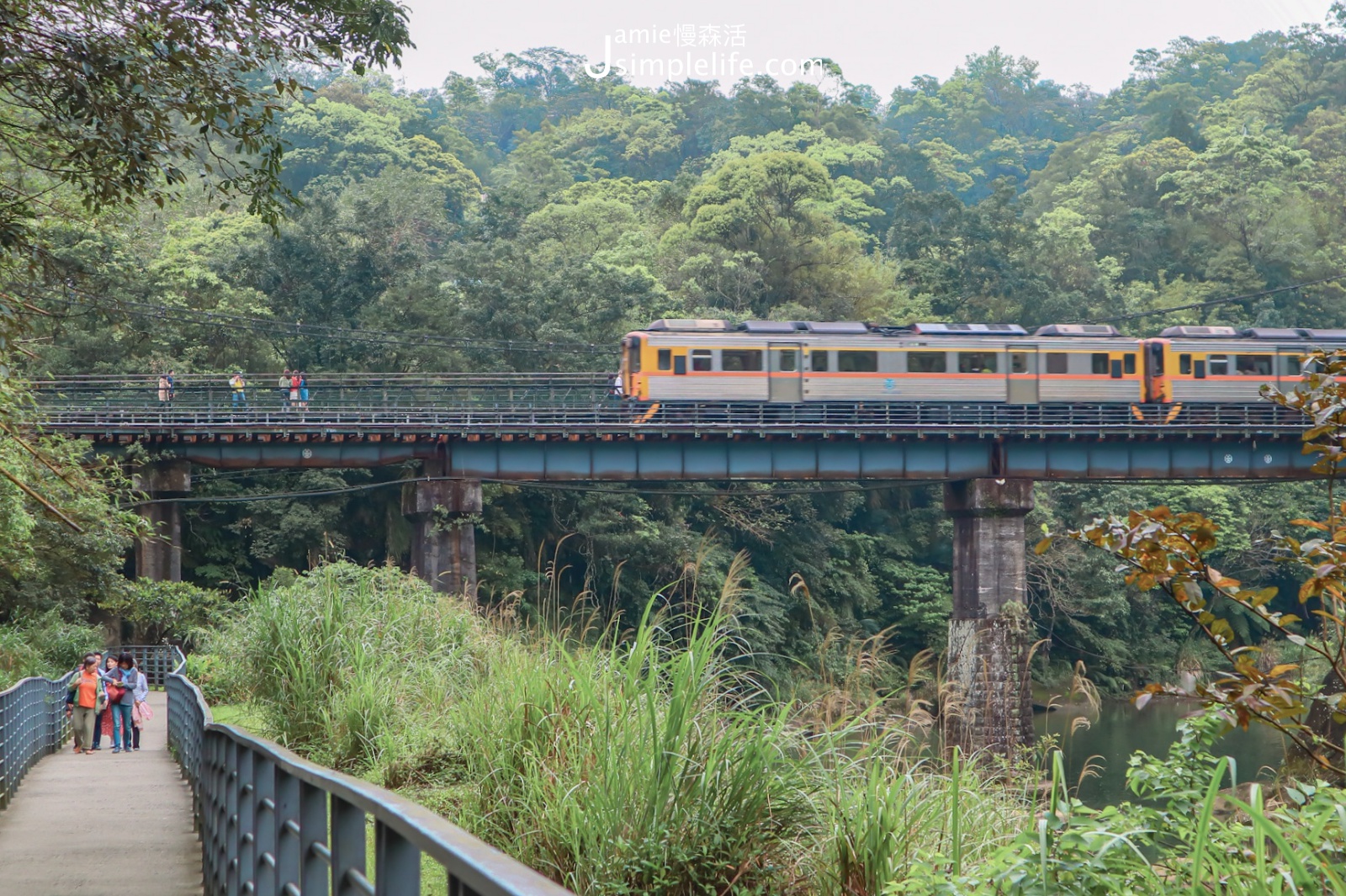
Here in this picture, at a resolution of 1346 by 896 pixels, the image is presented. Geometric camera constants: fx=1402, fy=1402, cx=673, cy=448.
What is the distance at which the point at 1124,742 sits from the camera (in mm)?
38312

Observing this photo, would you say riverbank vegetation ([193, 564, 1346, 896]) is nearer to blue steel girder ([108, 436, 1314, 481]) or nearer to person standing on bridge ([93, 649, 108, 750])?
person standing on bridge ([93, 649, 108, 750])

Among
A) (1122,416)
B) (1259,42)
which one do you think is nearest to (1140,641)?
(1122,416)

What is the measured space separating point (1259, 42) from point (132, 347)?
4951 inches

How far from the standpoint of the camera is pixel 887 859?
5945 millimetres

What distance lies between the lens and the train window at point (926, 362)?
39.3 metres

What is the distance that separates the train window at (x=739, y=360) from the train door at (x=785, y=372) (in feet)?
1.59

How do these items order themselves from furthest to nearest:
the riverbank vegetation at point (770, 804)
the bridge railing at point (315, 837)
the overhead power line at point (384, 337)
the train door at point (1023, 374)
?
the overhead power line at point (384, 337) → the train door at point (1023, 374) → the riverbank vegetation at point (770, 804) → the bridge railing at point (315, 837)

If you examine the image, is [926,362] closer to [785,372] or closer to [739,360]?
[785,372]

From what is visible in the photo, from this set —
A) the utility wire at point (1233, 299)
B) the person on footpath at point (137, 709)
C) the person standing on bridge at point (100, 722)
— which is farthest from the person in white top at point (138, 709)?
the utility wire at point (1233, 299)

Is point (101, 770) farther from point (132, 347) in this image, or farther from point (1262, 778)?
point (132, 347)

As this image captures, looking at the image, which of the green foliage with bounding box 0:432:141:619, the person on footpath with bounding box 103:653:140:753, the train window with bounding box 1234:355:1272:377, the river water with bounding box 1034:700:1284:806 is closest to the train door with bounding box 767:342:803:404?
the river water with bounding box 1034:700:1284:806

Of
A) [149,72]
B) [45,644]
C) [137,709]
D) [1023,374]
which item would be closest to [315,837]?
[149,72]

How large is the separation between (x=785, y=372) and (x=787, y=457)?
349 cm

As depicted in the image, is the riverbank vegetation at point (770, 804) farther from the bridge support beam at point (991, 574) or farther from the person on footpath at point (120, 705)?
the bridge support beam at point (991, 574)
